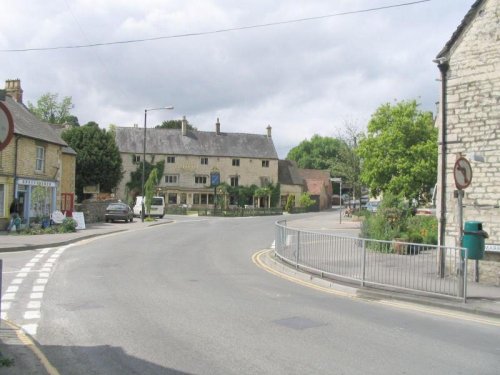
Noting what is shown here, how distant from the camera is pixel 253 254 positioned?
62.0 feet

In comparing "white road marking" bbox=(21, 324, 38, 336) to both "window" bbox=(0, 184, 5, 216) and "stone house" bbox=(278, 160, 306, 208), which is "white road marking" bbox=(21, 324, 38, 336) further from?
"stone house" bbox=(278, 160, 306, 208)

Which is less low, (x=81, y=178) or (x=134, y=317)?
(x=81, y=178)

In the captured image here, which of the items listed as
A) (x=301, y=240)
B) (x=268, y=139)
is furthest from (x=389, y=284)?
(x=268, y=139)

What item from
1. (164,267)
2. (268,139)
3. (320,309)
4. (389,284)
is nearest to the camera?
(320,309)

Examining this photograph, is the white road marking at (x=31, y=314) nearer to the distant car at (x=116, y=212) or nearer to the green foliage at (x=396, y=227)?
the green foliage at (x=396, y=227)

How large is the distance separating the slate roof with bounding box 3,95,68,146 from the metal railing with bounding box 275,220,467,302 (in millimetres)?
21354

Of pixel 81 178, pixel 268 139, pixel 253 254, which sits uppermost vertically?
pixel 268 139

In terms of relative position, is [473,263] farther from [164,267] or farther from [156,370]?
[156,370]

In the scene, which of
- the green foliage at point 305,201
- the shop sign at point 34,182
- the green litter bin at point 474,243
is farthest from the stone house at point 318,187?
the green litter bin at point 474,243

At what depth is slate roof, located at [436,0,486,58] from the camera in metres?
13.2

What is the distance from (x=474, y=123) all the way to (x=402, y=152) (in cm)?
2169

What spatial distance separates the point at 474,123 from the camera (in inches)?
517

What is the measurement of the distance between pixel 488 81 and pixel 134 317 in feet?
33.6

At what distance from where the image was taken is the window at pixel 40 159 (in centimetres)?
3069
